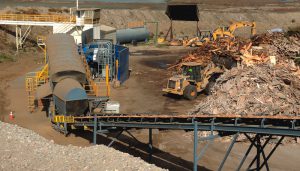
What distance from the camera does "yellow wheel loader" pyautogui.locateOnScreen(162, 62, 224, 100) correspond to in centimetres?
3828

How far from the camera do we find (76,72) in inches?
1258

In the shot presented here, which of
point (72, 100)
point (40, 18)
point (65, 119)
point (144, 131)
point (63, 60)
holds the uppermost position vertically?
point (40, 18)

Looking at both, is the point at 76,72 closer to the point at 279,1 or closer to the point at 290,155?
the point at 290,155

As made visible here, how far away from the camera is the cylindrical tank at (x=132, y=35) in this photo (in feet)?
230

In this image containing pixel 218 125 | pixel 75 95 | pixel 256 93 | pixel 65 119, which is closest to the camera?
pixel 218 125

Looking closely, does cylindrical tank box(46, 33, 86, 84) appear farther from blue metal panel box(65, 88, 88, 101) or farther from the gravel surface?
the gravel surface

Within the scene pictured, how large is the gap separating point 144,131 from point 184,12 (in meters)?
44.4

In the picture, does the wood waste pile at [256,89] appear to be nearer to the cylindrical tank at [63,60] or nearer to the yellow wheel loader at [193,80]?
the yellow wheel loader at [193,80]

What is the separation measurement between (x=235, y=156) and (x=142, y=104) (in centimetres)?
1298

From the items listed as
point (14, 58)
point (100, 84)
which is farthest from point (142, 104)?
point (14, 58)

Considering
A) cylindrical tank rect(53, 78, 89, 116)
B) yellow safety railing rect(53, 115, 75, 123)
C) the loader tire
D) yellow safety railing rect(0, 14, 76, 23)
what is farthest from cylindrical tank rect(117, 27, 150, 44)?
yellow safety railing rect(53, 115, 75, 123)

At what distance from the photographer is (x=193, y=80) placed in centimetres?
3897

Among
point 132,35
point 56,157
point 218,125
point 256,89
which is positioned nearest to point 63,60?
point 56,157

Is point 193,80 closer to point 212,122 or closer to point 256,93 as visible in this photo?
point 256,93
